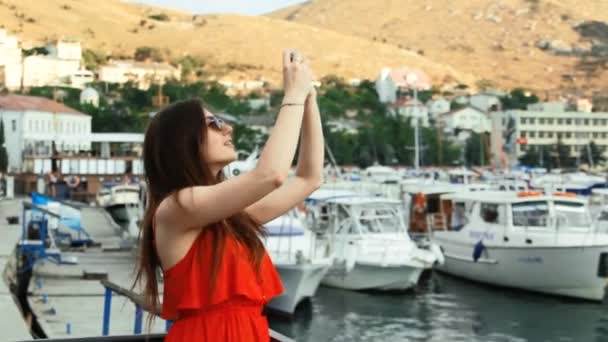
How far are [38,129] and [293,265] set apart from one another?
42.9 m

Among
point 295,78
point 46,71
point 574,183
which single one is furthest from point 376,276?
point 46,71

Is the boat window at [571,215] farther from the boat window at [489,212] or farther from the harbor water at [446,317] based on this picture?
the harbor water at [446,317]

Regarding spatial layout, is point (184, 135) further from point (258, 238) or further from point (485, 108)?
point (485, 108)

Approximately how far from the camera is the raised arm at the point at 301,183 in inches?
147

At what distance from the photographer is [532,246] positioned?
78.7 feet

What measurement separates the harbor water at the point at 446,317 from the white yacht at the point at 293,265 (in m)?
0.33

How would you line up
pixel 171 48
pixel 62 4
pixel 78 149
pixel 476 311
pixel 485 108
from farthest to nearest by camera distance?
pixel 62 4
pixel 171 48
pixel 485 108
pixel 78 149
pixel 476 311

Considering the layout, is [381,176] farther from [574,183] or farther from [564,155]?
[564,155]

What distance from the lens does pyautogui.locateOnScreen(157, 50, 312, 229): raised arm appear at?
326 centimetres

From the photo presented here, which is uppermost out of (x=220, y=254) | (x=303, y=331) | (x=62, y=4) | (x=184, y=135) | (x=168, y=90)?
(x=62, y=4)

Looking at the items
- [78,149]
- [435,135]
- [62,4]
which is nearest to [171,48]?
[62,4]

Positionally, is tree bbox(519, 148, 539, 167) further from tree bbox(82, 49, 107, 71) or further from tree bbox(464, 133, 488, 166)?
tree bbox(82, 49, 107, 71)

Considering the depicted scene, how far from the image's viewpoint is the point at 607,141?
372ft

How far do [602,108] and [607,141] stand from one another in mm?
39179
